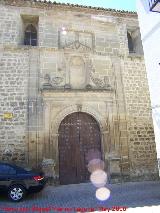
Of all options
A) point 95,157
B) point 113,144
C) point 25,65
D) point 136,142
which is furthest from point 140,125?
point 25,65

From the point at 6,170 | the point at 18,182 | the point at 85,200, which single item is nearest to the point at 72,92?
the point at 6,170

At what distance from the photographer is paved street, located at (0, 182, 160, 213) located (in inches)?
280

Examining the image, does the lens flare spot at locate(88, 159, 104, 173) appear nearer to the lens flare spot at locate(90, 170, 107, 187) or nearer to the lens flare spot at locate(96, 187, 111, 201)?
the lens flare spot at locate(90, 170, 107, 187)

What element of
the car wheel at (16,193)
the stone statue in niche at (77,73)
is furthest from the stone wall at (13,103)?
the car wheel at (16,193)

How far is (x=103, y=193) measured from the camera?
9188mm

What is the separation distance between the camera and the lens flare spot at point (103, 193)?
8336 millimetres

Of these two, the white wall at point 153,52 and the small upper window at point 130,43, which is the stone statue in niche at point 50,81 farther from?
the white wall at point 153,52

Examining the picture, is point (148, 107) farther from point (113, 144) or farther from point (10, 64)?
point (10, 64)

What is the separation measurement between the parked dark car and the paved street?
0.88ft

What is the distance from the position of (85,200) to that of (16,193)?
1968 mm

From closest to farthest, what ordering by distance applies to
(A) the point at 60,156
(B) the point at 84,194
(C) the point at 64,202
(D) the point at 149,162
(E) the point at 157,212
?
(E) the point at 157,212 < (C) the point at 64,202 < (B) the point at 84,194 < (A) the point at 60,156 < (D) the point at 149,162

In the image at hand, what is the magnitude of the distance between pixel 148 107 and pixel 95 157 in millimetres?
3257

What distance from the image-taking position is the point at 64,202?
7.87m

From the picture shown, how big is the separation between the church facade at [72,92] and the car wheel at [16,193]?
246 cm
